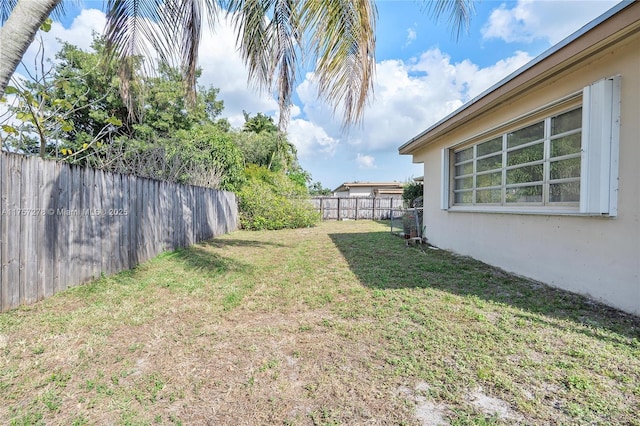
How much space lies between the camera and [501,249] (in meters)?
5.02

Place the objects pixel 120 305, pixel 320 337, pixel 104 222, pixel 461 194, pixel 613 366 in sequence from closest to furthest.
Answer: pixel 613 366 < pixel 320 337 < pixel 120 305 < pixel 104 222 < pixel 461 194

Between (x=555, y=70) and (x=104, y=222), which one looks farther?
(x=104, y=222)

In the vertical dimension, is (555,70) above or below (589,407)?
above

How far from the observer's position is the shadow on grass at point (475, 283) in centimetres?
297

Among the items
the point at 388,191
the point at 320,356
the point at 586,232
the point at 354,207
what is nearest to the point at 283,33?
the point at 320,356

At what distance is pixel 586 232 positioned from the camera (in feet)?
11.5

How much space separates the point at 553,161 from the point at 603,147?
2.99 ft

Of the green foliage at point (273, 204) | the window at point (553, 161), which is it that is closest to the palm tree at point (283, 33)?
the window at point (553, 161)

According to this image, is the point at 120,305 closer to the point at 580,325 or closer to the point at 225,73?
the point at 225,73

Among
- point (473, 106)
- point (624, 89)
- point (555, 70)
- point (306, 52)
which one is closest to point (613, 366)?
point (624, 89)

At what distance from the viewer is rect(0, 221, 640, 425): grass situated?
1739 millimetres

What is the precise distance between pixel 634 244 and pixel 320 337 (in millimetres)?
3392

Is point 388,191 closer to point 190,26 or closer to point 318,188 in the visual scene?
point 318,188

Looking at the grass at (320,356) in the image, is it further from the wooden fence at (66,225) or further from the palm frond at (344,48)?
the palm frond at (344,48)
